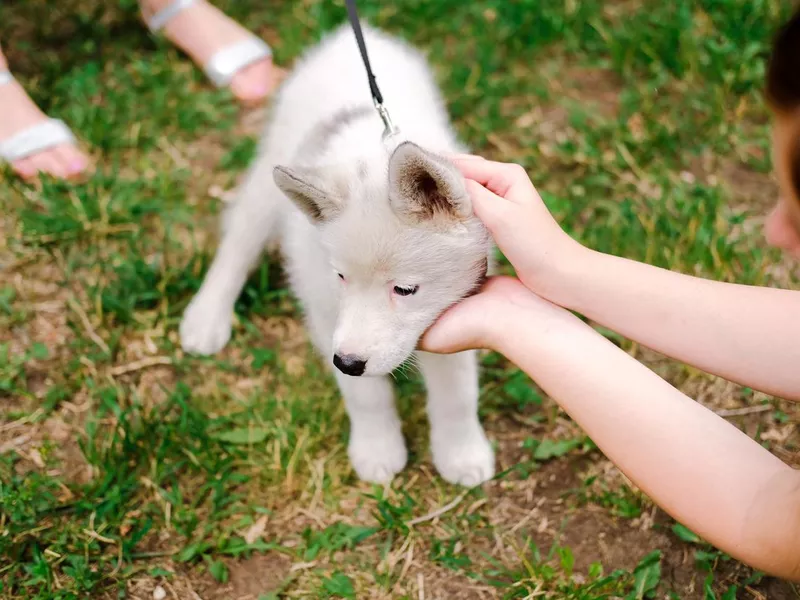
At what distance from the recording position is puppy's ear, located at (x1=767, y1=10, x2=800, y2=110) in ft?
4.59

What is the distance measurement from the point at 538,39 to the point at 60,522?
10.9ft

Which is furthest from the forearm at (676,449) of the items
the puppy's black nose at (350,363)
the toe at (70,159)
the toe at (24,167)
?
the toe at (24,167)

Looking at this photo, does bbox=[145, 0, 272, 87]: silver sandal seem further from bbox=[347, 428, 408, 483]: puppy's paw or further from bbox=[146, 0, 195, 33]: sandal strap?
bbox=[347, 428, 408, 483]: puppy's paw

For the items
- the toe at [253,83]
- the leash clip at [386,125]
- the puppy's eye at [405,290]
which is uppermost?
the leash clip at [386,125]

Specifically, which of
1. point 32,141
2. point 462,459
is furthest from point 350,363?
point 32,141

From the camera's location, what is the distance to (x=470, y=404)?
2.69 metres

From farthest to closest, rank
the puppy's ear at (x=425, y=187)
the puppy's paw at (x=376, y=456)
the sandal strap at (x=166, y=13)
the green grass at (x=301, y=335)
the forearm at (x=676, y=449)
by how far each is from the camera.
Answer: the sandal strap at (x=166, y=13) → the puppy's paw at (x=376, y=456) → the green grass at (x=301, y=335) → the puppy's ear at (x=425, y=187) → the forearm at (x=676, y=449)

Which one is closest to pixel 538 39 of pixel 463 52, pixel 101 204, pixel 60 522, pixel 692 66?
pixel 463 52

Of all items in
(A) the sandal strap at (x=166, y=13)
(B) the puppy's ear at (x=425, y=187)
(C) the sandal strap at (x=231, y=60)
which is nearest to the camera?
(B) the puppy's ear at (x=425, y=187)

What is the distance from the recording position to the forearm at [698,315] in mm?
1924

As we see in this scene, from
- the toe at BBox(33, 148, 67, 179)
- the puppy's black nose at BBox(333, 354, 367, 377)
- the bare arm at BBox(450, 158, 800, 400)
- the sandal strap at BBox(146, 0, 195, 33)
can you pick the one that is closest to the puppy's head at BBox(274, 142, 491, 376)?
the puppy's black nose at BBox(333, 354, 367, 377)

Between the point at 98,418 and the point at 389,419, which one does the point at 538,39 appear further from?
the point at 98,418

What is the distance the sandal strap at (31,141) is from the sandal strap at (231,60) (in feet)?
2.79

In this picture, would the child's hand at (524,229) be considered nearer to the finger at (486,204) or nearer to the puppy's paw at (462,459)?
the finger at (486,204)
